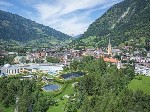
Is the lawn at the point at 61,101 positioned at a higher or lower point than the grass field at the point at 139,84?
lower

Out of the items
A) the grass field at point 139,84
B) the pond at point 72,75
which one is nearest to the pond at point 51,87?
the pond at point 72,75

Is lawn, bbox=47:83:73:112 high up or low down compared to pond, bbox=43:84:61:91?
down

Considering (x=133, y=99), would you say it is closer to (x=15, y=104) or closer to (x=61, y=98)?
(x=61, y=98)

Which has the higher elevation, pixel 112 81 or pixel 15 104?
pixel 112 81

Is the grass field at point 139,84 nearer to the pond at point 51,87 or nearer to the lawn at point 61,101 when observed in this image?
Answer: the lawn at point 61,101

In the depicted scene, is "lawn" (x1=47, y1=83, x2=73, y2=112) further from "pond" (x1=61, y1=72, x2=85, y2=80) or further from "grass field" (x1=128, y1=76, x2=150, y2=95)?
"grass field" (x1=128, y1=76, x2=150, y2=95)

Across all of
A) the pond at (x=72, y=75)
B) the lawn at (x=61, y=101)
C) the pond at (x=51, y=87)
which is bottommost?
the lawn at (x=61, y=101)

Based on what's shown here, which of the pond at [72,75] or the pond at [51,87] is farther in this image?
the pond at [72,75]

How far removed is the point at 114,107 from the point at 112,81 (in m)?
30.1

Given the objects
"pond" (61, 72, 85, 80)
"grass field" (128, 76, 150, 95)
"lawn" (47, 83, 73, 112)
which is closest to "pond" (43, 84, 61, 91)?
"lawn" (47, 83, 73, 112)

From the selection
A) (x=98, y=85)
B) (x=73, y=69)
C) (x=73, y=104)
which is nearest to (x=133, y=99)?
(x=73, y=104)

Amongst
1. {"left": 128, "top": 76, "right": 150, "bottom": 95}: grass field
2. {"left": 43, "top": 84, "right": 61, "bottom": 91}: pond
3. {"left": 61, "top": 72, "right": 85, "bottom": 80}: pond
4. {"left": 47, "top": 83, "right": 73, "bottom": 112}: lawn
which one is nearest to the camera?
{"left": 47, "top": 83, "right": 73, "bottom": 112}: lawn

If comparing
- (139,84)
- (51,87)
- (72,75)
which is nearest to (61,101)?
(51,87)

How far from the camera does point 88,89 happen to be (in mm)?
102188
